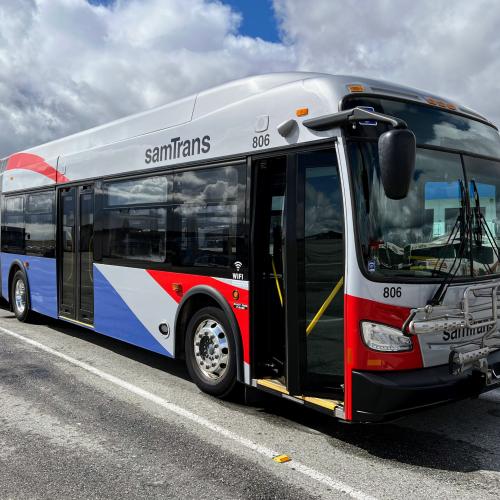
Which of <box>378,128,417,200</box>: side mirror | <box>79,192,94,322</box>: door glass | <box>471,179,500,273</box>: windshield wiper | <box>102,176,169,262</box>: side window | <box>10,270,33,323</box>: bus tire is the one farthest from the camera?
<box>10,270,33,323</box>: bus tire

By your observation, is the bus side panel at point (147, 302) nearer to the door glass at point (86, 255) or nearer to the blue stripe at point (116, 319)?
the blue stripe at point (116, 319)

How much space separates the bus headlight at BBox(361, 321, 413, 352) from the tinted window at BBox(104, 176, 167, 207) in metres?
2.98

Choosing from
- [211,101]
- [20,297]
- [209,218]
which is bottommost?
[20,297]

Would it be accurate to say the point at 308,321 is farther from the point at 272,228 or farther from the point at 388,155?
the point at 388,155

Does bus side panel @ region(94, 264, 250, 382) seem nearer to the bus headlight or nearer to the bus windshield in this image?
the bus headlight

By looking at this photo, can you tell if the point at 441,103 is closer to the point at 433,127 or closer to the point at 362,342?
the point at 433,127

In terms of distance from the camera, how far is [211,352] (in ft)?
17.9

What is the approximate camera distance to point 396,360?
3.95 metres

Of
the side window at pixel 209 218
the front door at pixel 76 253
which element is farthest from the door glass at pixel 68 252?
the side window at pixel 209 218

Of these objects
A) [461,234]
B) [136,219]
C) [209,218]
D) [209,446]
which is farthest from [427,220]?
[136,219]

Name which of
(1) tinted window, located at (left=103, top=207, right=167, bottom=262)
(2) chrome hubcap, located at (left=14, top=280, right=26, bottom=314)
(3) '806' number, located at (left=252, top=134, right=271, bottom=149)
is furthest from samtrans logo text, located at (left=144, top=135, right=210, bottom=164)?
(2) chrome hubcap, located at (left=14, top=280, right=26, bottom=314)

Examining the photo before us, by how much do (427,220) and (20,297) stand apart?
8106 mm

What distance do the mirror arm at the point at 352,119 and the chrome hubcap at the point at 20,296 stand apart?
290 inches

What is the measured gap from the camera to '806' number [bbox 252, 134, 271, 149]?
15.6 ft
